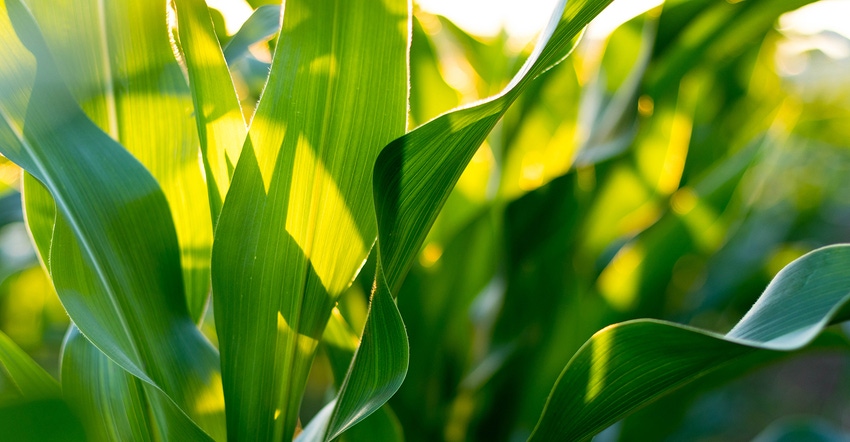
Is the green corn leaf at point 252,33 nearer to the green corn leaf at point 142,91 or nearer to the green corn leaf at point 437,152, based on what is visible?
the green corn leaf at point 142,91

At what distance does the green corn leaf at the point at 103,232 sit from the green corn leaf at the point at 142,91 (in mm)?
25

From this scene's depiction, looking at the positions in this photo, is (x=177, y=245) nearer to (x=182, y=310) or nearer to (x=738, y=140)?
(x=182, y=310)

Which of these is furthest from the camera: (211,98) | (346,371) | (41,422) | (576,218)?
(576,218)

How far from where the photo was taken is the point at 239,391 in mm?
298

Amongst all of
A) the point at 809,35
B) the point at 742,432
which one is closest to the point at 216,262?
the point at 809,35

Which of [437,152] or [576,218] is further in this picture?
[576,218]

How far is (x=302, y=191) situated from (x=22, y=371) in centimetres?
18

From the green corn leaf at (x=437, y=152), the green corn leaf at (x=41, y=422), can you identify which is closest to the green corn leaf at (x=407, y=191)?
the green corn leaf at (x=437, y=152)

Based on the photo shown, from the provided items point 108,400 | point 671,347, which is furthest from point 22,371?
point 671,347

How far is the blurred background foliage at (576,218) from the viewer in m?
0.59

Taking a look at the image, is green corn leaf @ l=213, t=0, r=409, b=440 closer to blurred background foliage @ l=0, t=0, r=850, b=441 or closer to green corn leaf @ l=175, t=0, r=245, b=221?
green corn leaf @ l=175, t=0, r=245, b=221

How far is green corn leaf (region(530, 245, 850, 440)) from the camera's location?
230mm

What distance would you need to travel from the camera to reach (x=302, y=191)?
10.8 inches

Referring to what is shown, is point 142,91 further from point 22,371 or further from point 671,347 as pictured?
point 671,347
